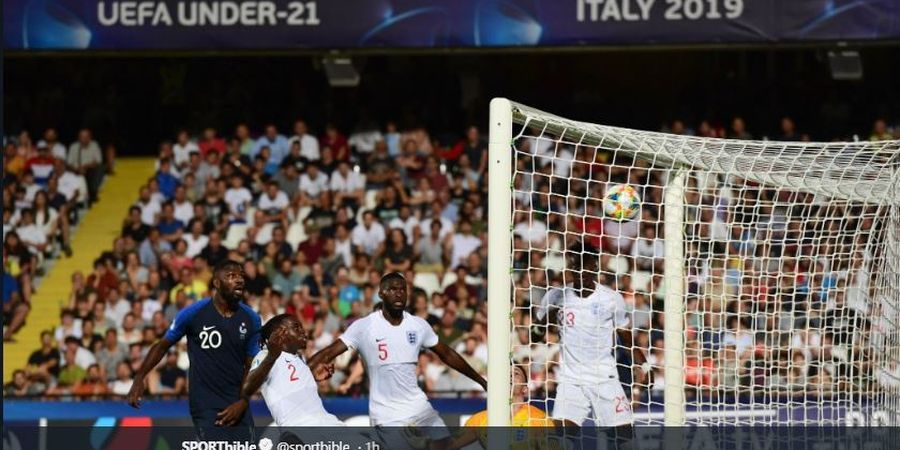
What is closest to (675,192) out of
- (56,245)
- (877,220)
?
(877,220)

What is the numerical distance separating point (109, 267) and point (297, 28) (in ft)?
10.8

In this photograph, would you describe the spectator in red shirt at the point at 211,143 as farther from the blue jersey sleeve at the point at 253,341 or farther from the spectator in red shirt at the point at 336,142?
the blue jersey sleeve at the point at 253,341

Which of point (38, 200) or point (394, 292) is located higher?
point (38, 200)

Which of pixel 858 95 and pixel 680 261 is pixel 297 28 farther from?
pixel 680 261

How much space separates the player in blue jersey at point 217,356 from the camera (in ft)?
28.3

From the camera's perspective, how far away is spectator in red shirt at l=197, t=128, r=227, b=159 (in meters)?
17.2

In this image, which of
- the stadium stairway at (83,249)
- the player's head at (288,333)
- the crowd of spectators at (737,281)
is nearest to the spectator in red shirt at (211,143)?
the stadium stairway at (83,249)

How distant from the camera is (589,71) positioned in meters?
18.4

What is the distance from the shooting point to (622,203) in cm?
905

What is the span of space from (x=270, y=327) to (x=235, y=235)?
7.88 meters

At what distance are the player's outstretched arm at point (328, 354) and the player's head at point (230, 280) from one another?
0.66 metres

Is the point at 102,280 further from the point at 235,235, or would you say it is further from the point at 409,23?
the point at 409,23

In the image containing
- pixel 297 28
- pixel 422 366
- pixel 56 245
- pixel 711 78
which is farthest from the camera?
pixel 711 78

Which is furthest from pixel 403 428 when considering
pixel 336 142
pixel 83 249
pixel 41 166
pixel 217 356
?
pixel 41 166
